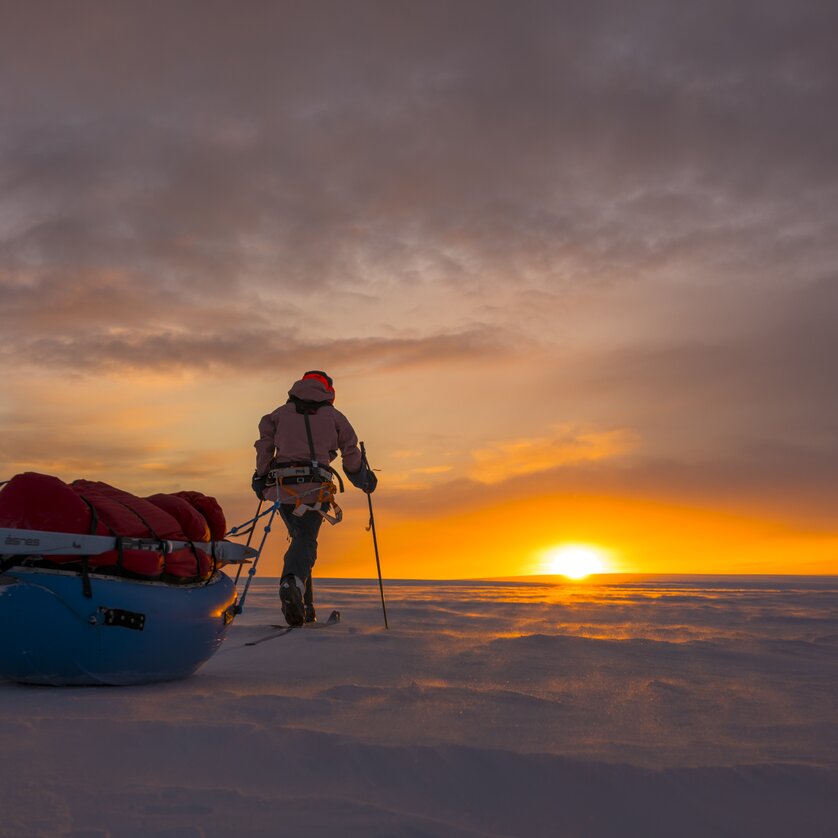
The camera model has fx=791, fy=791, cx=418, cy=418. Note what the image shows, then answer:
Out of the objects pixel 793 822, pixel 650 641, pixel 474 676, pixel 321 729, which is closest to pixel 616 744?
pixel 793 822

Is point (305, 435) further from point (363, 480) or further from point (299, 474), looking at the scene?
point (363, 480)

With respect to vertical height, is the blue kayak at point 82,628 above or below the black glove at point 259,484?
below

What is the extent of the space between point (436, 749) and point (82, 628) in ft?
6.58

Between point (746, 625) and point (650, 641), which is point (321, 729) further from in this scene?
point (746, 625)

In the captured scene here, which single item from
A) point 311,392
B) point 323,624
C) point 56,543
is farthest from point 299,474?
point 56,543

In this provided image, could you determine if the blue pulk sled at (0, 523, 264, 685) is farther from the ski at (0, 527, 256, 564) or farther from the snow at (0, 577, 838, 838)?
the snow at (0, 577, 838, 838)

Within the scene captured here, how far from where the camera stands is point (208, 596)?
4.30 metres

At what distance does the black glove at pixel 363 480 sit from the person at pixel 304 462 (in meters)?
0.07

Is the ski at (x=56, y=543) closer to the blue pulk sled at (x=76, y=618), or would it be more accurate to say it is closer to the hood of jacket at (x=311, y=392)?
the blue pulk sled at (x=76, y=618)

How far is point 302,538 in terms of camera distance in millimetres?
7824

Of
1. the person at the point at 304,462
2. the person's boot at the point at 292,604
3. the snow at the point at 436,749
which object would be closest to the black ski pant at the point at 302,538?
the person at the point at 304,462

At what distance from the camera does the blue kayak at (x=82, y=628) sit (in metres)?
3.73

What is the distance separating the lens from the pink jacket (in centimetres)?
789

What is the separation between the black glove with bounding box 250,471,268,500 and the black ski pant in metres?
0.29
